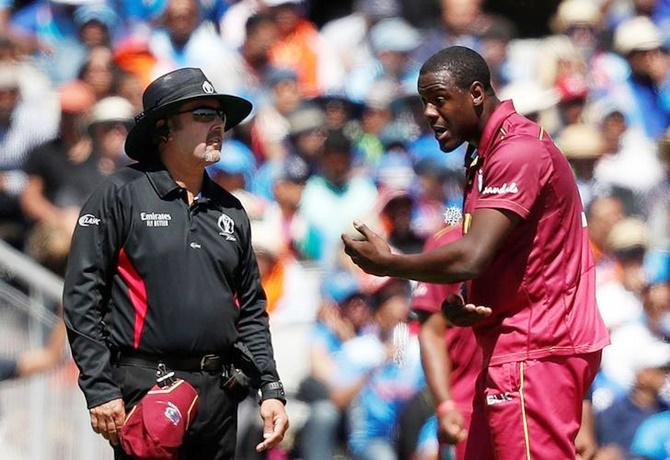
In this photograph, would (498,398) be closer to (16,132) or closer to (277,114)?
(16,132)

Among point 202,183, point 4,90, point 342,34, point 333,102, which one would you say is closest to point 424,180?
point 333,102

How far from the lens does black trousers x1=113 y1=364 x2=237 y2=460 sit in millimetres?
5930

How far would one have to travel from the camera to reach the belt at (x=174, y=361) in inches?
234

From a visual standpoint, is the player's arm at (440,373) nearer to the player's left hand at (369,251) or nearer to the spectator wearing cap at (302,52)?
the player's left hand at (369,251)

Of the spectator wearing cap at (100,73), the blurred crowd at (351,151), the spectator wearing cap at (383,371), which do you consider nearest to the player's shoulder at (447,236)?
the blurred crowd at (351,151)

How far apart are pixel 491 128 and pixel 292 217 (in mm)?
4509

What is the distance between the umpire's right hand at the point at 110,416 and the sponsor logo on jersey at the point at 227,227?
827 mm

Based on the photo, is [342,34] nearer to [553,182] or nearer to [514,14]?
[514,14]

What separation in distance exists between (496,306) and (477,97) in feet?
2.80

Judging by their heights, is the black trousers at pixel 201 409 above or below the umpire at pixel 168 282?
below

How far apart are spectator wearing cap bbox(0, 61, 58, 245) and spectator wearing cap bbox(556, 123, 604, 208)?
12.0 ft

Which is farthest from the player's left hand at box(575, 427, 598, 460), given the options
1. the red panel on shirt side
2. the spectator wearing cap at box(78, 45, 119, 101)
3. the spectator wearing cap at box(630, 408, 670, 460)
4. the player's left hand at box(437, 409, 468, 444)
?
the spectator wearing cap at box(78, 45, 119, 101)

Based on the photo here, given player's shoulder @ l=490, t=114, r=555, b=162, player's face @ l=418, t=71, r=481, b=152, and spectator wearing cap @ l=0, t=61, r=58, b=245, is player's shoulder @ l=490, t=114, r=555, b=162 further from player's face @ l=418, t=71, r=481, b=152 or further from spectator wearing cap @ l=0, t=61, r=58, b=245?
spectator wearing cap @ l=0, t=61, r=58, b=245

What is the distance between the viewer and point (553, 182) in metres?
5.79
